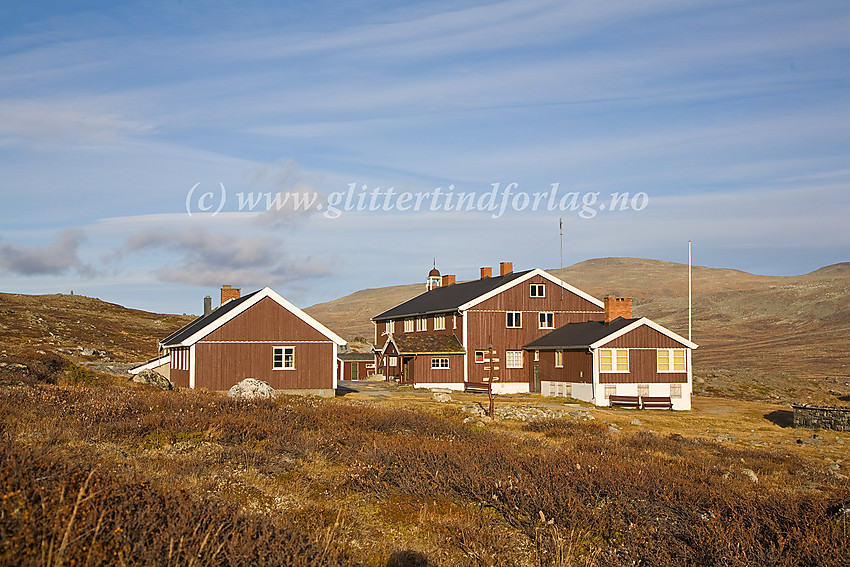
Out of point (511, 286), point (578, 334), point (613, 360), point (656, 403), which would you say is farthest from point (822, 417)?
point (511, 286)

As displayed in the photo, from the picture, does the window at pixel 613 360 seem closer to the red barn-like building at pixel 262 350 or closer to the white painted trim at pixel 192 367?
the red barn-like building at pixel 262 350

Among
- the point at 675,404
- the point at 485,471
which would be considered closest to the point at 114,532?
the point at 485,471

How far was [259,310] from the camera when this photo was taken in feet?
117

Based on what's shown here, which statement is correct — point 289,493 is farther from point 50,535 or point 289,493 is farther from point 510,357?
point 510,357

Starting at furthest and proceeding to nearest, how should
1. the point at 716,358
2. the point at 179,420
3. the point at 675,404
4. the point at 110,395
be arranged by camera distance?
the point at 716,358, the point at 675,404, the point at 110,395, the point at 179,420

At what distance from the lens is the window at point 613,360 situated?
136 ft

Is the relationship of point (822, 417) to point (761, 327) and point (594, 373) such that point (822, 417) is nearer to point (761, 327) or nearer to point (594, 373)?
point (594, 373)

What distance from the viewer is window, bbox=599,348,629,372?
41.6 m

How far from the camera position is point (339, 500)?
400 inches

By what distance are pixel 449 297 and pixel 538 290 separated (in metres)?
7.52

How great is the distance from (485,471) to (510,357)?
38.2 meters

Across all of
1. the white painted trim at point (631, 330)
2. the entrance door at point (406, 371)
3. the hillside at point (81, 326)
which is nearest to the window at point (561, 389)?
the white painted trim at point (631, 330)

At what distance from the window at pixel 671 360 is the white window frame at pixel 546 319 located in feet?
30.3

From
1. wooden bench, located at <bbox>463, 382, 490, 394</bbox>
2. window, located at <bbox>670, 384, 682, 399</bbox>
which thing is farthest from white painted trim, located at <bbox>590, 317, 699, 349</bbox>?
wooden bench, located at <bbox>463, 382, 490, 394</bbox>
